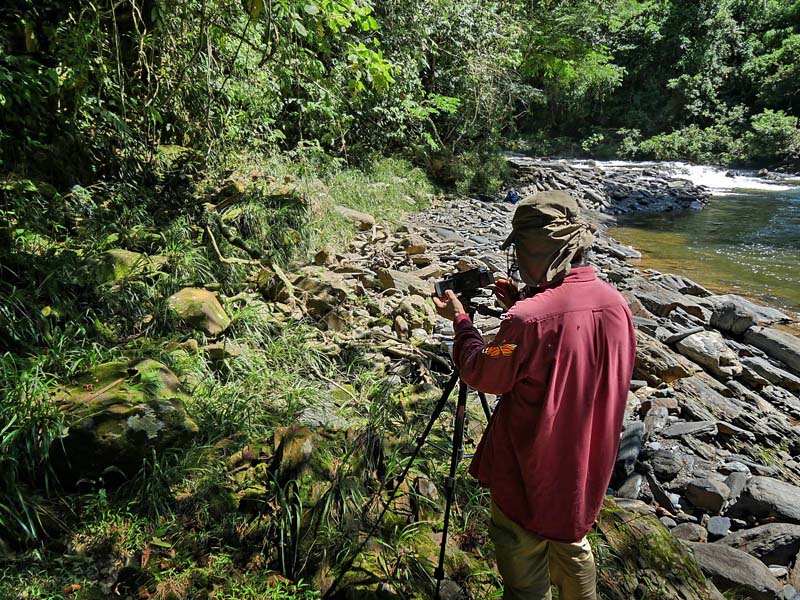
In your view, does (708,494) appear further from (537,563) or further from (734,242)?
(734,242)

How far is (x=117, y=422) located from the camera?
234 cm

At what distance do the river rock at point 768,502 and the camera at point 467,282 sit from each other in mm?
2544

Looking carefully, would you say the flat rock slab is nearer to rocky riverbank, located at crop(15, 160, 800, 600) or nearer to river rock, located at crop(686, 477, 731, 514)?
rocky riverbank, located at crop(15, 160, 800, 600)

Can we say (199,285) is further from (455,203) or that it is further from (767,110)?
(767,110)

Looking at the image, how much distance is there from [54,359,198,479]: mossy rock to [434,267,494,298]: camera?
1544 millimetres

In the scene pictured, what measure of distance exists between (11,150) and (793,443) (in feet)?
23.8

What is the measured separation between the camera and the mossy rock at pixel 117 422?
7.51 feet

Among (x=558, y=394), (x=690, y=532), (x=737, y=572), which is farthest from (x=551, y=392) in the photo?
(x=690, y=532)

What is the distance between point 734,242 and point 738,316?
7142mm

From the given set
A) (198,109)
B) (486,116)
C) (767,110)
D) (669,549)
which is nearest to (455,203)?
(486,116)

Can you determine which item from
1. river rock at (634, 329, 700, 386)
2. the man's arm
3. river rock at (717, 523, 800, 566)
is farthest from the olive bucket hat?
river rock at (634, 329, 700, 386)

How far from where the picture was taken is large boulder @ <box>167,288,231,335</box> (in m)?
3.70

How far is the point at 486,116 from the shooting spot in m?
13.1

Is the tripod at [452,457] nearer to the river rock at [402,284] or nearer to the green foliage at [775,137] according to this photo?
the river rock at [402,284]
